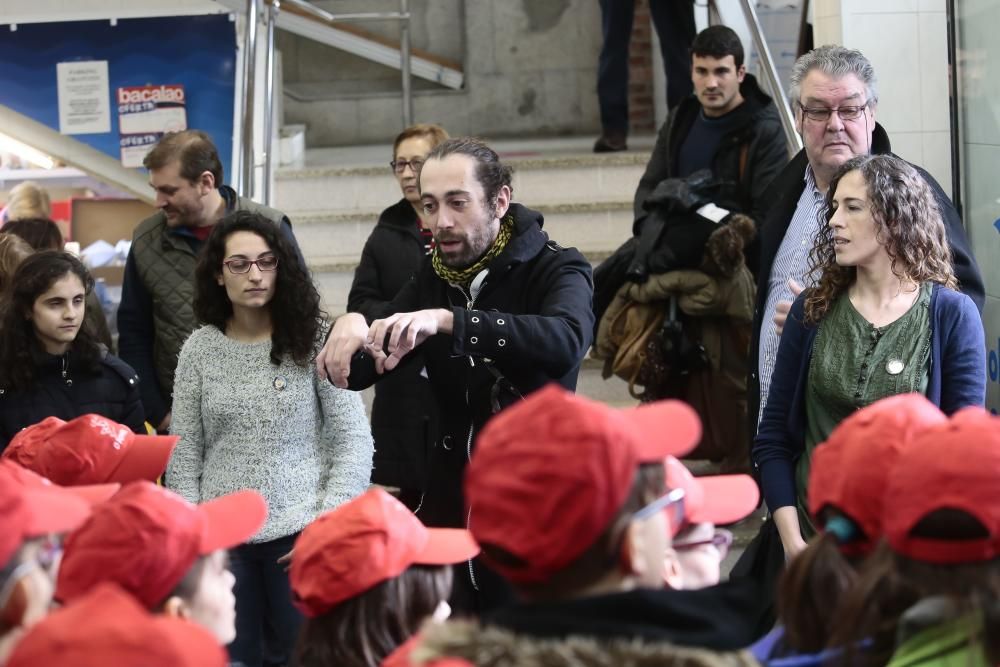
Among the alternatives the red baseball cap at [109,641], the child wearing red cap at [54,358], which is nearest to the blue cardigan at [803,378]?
the red baseball cap at [109,641]

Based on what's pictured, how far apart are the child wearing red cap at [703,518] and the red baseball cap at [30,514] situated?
2.84 feet

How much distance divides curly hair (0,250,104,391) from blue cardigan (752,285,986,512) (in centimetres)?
193

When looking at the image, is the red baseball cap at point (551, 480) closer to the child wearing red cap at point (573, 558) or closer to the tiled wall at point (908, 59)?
the child wearing red cap at point (573, 558)

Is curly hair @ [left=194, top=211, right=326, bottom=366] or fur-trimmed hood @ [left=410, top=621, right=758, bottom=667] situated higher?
curly hair @ [left=194, top=211, right=326, bottom=366]

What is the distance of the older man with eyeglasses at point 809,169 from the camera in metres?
3.42

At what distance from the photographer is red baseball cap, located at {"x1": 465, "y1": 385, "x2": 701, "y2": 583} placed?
152 cm

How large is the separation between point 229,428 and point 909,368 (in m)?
1.63

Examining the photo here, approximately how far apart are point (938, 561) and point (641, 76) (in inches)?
292

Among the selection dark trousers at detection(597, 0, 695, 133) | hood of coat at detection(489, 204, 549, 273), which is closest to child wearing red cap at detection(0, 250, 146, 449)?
hood of coat at detection(489, 204, 549, 273)

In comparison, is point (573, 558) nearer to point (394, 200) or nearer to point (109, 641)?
point (109, 641)

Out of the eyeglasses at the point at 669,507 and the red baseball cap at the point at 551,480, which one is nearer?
the red baseball cap at the point at 551,480

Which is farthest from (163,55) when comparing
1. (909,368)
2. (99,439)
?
(909,368)

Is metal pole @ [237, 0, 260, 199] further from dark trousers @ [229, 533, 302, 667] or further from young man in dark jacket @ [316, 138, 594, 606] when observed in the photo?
young man in dark jacket @ [316, 138, 594, 606]

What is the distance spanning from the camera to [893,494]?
1.77m
